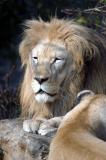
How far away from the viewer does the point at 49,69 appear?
7.20m

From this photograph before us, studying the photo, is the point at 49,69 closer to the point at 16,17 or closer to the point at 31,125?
the point at 31,125

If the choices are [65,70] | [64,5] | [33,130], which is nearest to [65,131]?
[33,130]

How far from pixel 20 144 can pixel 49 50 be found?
97 cm

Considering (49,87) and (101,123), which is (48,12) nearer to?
(49,87)

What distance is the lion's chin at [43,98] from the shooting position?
7191 millimetres

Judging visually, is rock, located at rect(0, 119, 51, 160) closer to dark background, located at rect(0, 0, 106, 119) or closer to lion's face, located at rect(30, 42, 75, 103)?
lion's face, located at rect(30, 42, 75, 103)

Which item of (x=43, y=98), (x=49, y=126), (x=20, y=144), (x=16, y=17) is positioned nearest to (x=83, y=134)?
(x=20, y=144)

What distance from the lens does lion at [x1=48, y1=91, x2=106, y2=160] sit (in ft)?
18.2

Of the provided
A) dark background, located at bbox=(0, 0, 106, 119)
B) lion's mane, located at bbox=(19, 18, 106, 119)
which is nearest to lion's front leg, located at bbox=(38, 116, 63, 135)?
lion's mane, located at bbox=(19, 18, 106, 119)

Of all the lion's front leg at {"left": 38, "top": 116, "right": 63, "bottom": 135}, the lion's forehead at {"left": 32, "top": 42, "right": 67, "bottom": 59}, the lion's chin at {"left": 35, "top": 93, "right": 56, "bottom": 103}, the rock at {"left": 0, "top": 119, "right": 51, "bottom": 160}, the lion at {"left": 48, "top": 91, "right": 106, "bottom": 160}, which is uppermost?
the lion's forehead at {"left": 32, "top": 42, "right": 67, "bottom": 59}

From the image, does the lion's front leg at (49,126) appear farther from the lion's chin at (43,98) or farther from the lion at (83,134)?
the lion at (83,134)

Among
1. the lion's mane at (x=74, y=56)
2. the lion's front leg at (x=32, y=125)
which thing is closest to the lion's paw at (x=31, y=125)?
the lion's front leg at (x=32, y=125)

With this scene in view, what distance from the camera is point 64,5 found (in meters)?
10.7

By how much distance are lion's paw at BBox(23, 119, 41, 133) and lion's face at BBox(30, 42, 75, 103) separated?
0.75 ft
